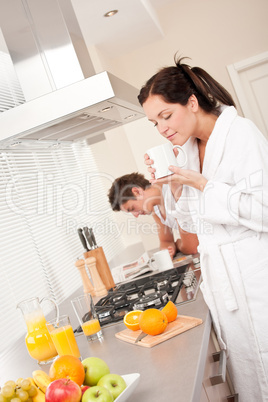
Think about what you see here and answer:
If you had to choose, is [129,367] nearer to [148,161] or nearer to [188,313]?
[188,313]

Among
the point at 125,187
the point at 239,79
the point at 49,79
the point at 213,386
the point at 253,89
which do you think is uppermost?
the point at 239,79

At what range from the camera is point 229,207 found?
142 cm

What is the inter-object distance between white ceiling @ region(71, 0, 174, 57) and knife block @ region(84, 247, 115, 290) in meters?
1.90

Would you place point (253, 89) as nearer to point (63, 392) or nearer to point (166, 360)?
point (166, 360)

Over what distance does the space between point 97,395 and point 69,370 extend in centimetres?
12

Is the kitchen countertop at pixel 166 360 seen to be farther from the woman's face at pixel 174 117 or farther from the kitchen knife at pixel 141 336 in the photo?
the woman's face at pixel 174 117

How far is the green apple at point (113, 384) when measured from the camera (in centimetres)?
96

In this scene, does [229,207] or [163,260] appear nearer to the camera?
[229,207]

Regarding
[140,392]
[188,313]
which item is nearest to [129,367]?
[140,392]

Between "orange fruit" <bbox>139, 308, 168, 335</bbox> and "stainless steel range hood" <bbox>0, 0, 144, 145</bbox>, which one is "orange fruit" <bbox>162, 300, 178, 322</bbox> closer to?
"orange fruit" <bbox>139, 308, 168, 335</bbox>

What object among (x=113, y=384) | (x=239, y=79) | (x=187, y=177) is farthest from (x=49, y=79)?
(x=239, y=79)

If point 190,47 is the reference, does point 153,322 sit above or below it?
below

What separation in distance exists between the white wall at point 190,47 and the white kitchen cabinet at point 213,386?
10.2 feet

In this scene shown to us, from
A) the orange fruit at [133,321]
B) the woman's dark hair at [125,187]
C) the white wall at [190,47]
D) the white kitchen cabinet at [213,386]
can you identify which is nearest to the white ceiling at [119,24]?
the white wall at [190,47]
